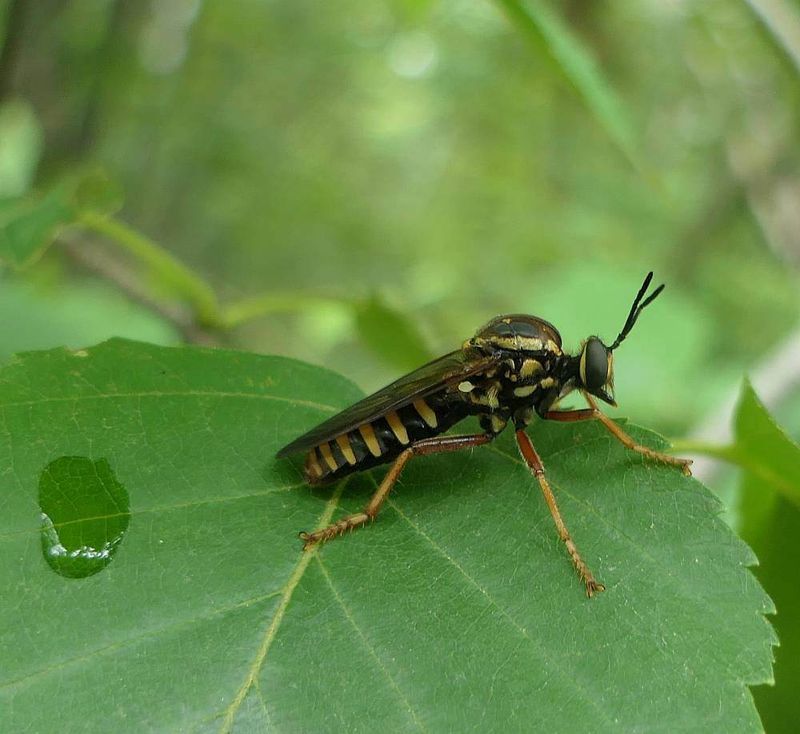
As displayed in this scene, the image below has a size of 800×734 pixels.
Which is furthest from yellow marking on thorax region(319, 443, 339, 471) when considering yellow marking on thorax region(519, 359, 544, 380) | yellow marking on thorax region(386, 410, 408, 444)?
yellow marking on thorax region(519, 359, 544, 380)

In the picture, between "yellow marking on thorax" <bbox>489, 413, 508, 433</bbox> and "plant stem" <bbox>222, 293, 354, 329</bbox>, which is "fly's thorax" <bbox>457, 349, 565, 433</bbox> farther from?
"plant stem" <bbox>222, 293, 354, 329</bbox>

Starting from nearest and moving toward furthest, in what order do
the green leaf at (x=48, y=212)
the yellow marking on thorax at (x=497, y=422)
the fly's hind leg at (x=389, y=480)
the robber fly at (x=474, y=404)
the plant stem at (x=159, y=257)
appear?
the fly's hind leg at (x=389, y=480)
the robber fly at (x=474, y=404)
the green leaf at (x=48, y=212)
the yellow marking on thorax at (x=497, y=422)
the plant stem at (x=159, y=257)

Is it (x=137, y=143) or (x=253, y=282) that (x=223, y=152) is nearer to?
(x=137, y=143)

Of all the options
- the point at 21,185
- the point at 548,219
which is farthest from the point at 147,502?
the point at 548,219

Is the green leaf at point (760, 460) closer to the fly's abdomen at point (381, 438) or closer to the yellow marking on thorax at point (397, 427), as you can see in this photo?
the fly's abdomen at point (381, 438)

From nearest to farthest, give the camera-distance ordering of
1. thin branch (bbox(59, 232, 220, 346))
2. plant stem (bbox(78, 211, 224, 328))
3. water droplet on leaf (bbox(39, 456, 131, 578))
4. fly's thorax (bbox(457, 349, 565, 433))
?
1. water droplet on leaf (bbox(39, 456, 131, 578))
2. fly's thorax (bbox(457, 349, 565, 433))
3. plant stem (bbox(78, 211, 224, 328))
4. thin branch (bbox(59, 232, 220, 346))

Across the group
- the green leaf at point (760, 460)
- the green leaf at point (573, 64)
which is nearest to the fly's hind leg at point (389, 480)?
the green leaf at point (760, 460)

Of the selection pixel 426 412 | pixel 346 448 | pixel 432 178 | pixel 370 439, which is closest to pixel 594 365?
pixel 426 412
